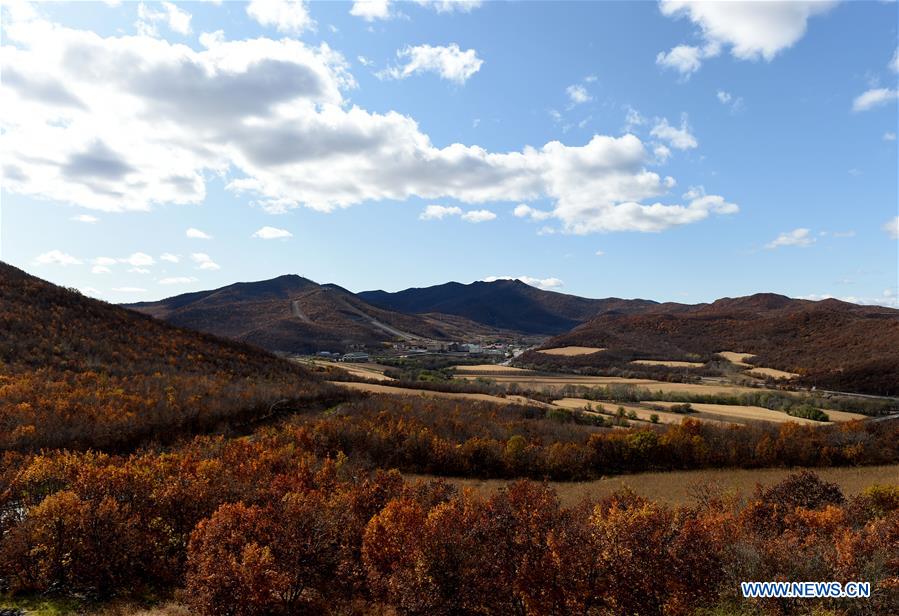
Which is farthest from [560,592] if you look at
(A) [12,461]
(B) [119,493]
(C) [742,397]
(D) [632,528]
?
(C) [742,397]

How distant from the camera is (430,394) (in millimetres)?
97562

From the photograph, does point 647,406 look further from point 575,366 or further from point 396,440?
point 575,366

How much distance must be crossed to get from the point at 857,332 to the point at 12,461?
19595 cm

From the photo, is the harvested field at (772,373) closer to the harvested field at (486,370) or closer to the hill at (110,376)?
A: the harvested field at (486,370)

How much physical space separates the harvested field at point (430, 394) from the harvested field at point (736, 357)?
91383mm

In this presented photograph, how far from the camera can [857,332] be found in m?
151

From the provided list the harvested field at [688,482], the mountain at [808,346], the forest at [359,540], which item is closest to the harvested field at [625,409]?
the harvested field at [688,482]

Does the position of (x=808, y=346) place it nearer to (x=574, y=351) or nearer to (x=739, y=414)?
(x=574, y=351)

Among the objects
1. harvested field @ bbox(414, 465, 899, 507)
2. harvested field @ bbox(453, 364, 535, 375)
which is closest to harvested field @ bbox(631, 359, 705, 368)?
harvested field @ bbox(453, 364, 535, 375)

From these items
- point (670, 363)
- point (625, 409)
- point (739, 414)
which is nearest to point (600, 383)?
point (625, 409)

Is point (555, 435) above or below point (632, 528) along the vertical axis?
below

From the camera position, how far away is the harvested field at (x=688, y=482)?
49375mm

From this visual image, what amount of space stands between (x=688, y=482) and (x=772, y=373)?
350ft

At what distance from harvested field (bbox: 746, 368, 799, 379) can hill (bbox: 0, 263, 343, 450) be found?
118 m
